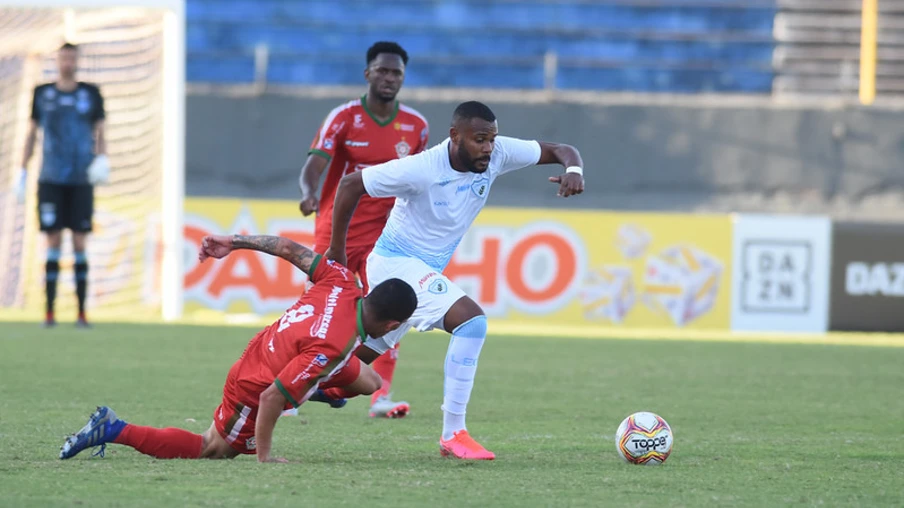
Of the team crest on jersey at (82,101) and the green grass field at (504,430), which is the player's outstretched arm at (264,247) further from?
the team crest on jersey at (82,101)

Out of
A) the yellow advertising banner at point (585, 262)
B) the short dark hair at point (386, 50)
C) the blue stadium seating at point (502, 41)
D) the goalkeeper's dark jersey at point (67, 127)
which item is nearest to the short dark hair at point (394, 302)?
the short dark hair at point (386, 50)

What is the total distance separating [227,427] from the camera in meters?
5.32

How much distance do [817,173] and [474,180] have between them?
45.5 ft

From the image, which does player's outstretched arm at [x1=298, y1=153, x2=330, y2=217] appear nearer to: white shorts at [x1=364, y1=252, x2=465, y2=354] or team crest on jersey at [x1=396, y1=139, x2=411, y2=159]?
team crest on jersey at [x1=396, y1=139, x2=411, y2=159]

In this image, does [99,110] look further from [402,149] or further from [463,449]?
[463,449]

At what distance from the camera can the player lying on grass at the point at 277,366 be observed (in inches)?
203

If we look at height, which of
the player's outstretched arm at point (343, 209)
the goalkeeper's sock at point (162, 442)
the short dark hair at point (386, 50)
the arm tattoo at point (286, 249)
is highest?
the short dark hair at point (386, 50)

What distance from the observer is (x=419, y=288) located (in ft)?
20.1

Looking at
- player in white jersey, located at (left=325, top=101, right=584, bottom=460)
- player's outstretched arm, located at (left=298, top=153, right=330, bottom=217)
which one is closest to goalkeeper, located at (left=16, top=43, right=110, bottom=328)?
player's outstretched arm, located at (left=298, top=153, right=330, bottom=217)

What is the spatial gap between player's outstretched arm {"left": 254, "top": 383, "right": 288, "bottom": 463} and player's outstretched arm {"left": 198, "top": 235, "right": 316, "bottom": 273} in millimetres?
603

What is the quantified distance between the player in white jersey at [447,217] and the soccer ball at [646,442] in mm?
592

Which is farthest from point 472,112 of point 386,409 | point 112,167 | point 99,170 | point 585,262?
point 112,167

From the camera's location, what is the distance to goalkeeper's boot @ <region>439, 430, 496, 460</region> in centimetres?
559

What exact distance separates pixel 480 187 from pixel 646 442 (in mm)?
1497
